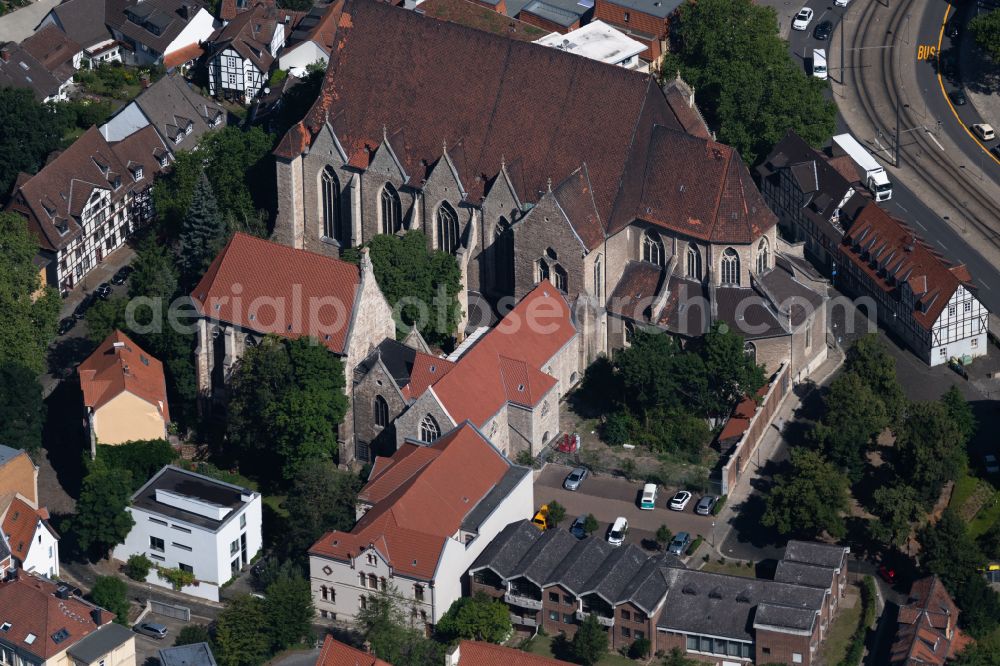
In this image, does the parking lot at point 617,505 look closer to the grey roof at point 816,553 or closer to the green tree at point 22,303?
the grey roof at point 816,553

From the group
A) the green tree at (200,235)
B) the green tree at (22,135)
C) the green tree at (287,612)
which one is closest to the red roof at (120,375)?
the green tree at (200,235)

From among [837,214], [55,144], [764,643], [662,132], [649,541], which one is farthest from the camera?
[55,144]

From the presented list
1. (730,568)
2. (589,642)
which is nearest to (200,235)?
(730,568)

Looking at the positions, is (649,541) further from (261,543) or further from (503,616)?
(261,543)

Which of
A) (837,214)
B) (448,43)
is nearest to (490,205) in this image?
(448,43)

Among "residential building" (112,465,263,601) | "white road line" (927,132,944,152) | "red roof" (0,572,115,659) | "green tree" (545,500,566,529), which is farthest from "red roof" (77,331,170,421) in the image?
"white road line" (927,132,944,152)

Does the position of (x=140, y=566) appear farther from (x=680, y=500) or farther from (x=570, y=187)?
(x=570, y=187)
